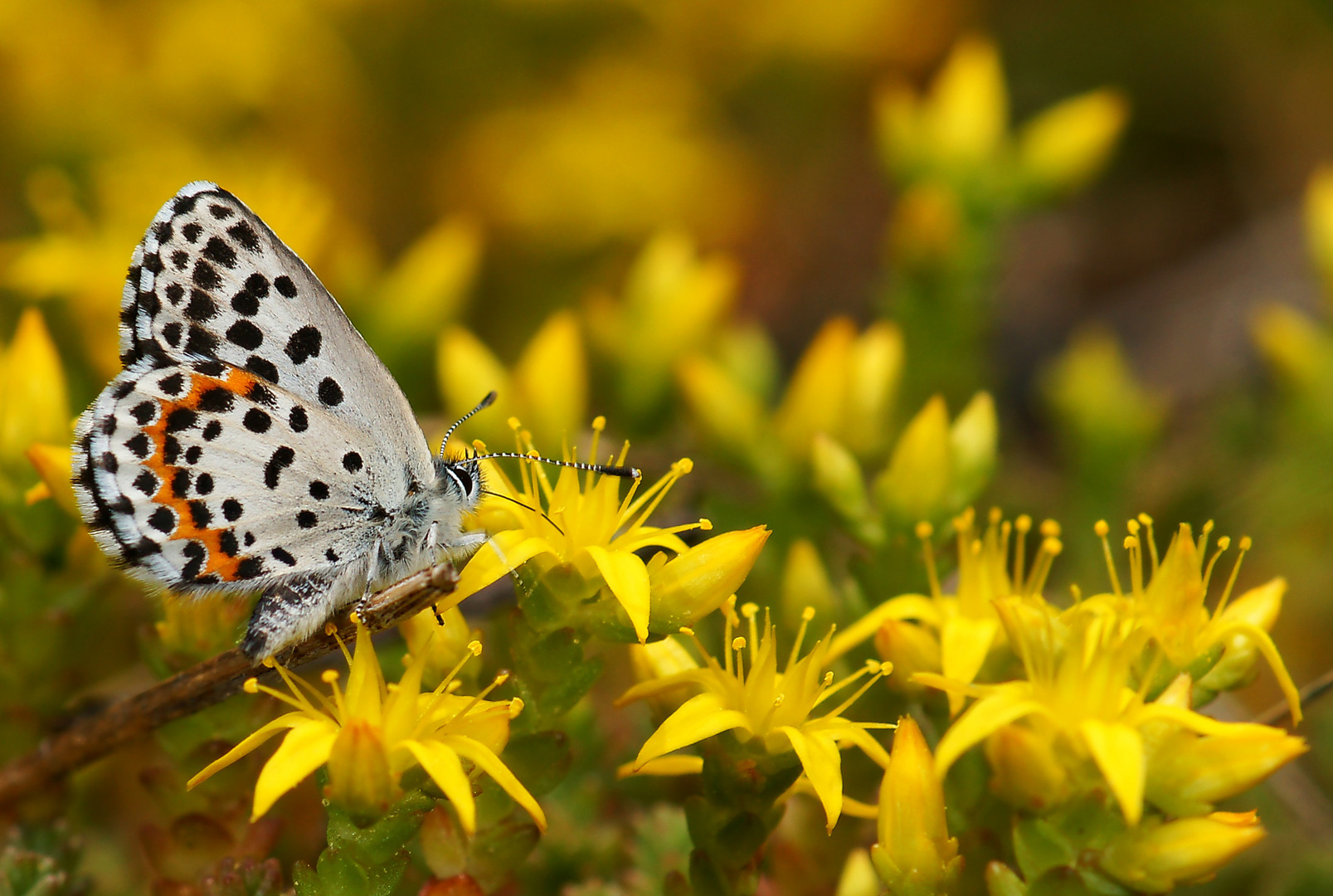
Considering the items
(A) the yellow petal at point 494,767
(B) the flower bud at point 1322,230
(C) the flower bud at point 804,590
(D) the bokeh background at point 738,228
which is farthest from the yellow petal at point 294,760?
(B) the flower bud at point 1322,230

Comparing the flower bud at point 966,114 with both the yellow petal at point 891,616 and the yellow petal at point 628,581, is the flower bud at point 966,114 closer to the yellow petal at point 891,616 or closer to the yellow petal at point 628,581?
the yellow petal at point 891,616

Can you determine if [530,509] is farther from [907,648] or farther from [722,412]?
[722,412]

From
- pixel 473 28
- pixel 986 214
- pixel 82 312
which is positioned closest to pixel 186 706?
pixel 82 312

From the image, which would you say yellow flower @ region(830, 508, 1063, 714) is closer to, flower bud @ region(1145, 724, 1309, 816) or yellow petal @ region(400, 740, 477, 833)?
flower bud @ region(1145, 724, 1309, 816)

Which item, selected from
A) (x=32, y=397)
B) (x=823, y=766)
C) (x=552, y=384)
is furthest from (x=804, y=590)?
(x=32, y=397)

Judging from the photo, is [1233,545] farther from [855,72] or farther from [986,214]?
[855,72]

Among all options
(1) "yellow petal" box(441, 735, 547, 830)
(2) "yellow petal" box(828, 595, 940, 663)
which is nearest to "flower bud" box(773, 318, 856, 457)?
(2) "yellow petal" box(828, 595, 940, 663)
